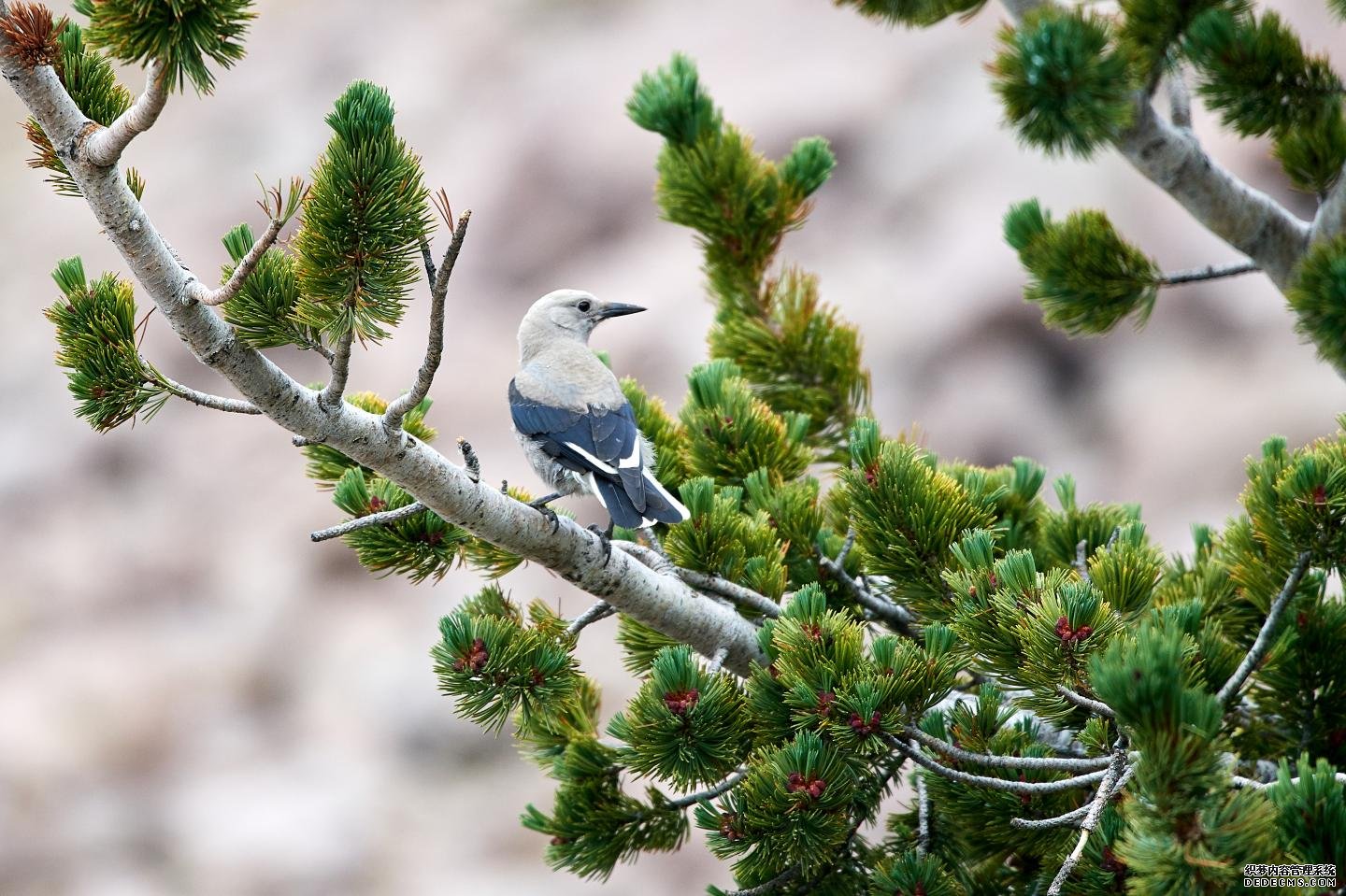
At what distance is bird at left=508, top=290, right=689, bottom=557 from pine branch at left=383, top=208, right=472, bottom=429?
1.52 feet

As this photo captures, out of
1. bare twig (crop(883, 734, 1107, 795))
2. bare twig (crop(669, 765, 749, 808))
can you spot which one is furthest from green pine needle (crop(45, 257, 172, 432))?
bare twig (crop(883, 734, 1107, 795))

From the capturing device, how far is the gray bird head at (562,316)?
340cm

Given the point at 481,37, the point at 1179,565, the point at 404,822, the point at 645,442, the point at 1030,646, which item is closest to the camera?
the point at 1030,646

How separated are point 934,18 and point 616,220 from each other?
341 inches

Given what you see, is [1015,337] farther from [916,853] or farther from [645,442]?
[916,853]

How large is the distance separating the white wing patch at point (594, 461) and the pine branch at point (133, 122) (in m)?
1.26

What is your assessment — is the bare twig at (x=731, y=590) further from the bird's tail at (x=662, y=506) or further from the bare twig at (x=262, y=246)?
the bare twig at (x=262, y=246)

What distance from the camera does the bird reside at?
229 cm

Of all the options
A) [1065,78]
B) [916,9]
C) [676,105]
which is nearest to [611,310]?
[676,105]

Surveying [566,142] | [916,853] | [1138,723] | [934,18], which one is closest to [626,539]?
[916,853]

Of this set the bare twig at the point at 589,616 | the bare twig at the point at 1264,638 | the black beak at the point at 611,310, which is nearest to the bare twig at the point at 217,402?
the bare twig at the point at 589,616

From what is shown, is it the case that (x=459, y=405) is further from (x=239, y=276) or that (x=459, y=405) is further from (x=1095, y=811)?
(x=1095, y=811)

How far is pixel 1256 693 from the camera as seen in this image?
84.2 inches

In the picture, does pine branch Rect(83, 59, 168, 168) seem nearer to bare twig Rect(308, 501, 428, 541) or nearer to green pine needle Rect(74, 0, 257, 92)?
green pine needle Rect(74, 0, 257, 92)
